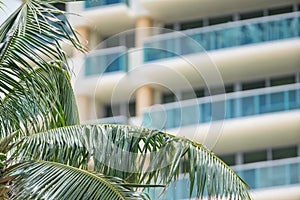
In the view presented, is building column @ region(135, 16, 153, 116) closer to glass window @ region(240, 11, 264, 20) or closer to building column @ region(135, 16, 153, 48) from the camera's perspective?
building column @ region(135, 16, 153, 48)

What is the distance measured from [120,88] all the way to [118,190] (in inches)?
105

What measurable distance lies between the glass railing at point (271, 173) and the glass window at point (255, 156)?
122 centimetres

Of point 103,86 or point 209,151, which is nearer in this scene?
point 209,151

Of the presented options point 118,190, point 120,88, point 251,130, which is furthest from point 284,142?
point 118,190

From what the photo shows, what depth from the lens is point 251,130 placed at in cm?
3700

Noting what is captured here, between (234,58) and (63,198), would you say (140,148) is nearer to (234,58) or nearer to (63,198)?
(63,198)

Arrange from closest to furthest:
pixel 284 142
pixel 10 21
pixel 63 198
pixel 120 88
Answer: pixel 63 198
pixel 10 21
pixel 120 88
pixel 284 142

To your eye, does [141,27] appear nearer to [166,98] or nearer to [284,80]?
[166,98]

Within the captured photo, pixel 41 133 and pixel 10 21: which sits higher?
pixel 10 21

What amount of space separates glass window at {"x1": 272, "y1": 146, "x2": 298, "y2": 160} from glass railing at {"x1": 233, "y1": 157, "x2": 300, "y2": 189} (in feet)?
3.21

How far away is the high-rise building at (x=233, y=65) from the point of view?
3594 cm

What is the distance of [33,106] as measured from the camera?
1284 cm

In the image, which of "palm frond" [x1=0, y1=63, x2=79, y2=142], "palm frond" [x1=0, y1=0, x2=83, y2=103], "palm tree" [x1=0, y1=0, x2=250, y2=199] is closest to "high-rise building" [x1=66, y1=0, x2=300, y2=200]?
"palm frond" [x1=0, y1=63, x2=79, y2=142]

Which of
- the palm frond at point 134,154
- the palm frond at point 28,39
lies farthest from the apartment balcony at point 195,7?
the palm frond at point 28,39
